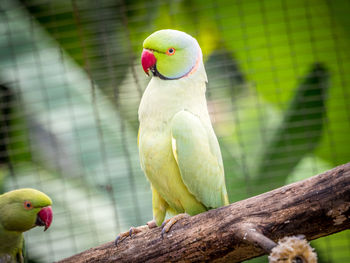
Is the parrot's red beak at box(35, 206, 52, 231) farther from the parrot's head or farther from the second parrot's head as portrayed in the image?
the second parrot's head

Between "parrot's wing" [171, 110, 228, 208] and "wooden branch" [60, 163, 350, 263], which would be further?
"parrot's wing" [171, 110, 228, 208]

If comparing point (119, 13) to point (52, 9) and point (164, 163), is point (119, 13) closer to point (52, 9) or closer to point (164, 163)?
point (52, 9)

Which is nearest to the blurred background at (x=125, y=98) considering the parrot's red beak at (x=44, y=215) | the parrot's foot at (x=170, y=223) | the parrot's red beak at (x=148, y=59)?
the parrot's red beak at (x=44, y=215)

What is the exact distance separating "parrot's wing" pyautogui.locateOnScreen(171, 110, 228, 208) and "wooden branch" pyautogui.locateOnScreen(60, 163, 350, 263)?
0.12 metres

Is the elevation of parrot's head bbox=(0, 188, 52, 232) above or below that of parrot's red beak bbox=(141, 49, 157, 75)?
below

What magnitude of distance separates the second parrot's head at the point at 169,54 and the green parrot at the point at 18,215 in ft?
2.49

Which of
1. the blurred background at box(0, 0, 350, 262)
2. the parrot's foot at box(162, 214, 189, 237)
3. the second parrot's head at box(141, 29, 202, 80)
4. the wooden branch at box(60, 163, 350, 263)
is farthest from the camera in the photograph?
the blurred background at box(0, 0, 350, 262)

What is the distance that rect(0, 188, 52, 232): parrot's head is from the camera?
1.75 meters

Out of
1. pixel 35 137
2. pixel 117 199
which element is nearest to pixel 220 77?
pixel 117 199

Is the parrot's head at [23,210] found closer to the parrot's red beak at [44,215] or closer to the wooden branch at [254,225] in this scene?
the parrot's red beak at [44,215]

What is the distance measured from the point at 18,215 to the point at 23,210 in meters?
0.03

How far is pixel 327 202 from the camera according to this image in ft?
3.78

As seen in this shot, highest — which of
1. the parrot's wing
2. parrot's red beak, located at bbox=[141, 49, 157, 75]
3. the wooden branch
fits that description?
parrot's red beak, located at bbox=[141, 49, 157, 75]

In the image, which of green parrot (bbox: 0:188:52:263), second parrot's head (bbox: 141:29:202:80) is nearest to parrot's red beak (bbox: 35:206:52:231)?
green parrot (bbox: 0:188:52:263)
